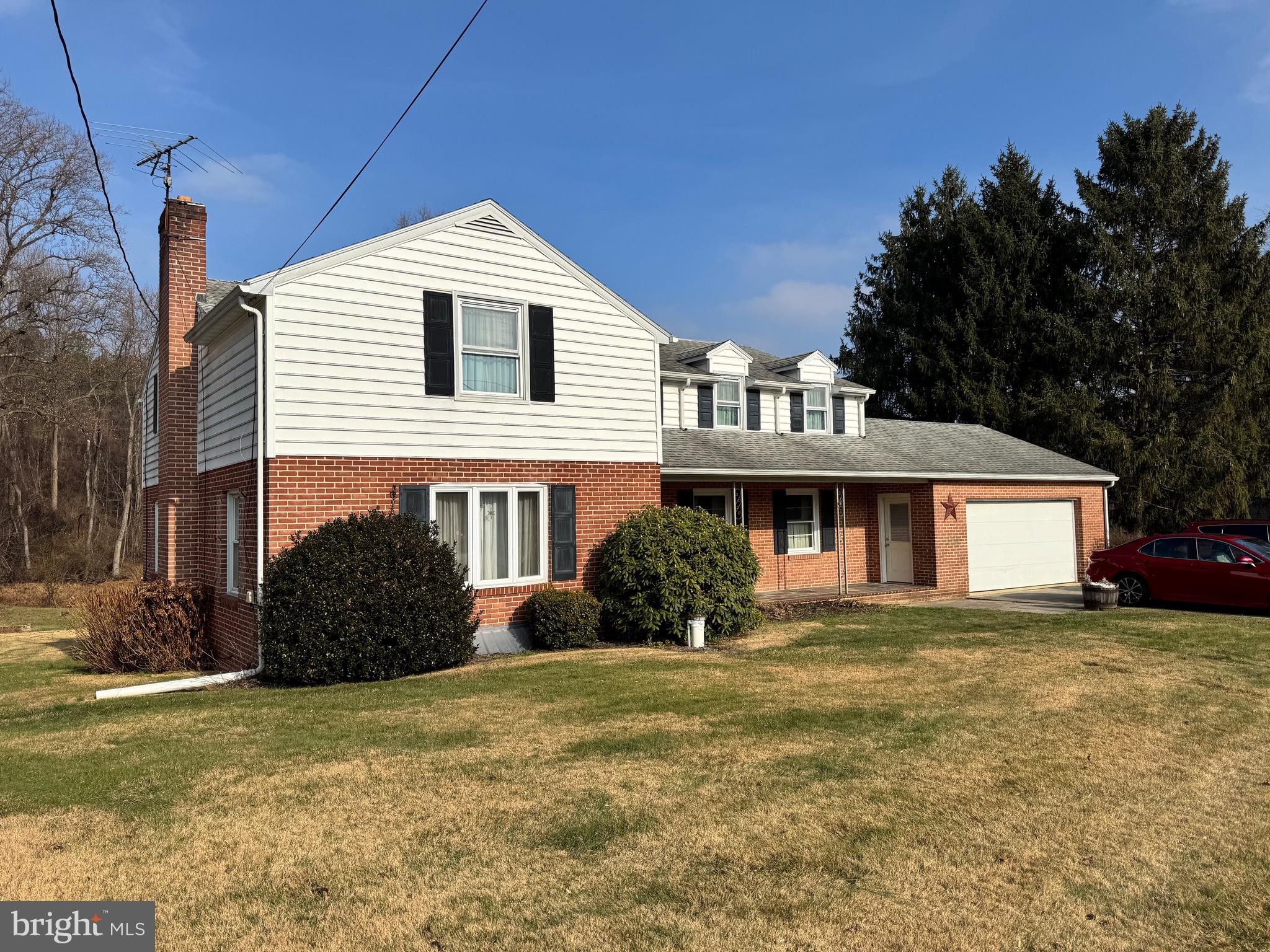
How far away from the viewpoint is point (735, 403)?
64.4ft

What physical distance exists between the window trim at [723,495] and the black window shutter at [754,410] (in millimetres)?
2069

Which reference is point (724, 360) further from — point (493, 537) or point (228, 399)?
point (228, 399)

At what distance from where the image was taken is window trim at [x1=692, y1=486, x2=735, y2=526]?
1819 cm

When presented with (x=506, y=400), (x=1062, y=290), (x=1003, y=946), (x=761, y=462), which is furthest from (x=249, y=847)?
(x=1062, y=290)

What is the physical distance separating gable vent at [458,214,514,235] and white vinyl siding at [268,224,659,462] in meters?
0.05

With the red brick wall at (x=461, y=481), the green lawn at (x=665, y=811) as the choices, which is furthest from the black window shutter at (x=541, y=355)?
the green lawn at (x=665, y=811)

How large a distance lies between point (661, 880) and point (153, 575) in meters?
16.5

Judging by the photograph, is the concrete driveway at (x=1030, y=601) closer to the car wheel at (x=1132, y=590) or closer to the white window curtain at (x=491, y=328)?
the car wheel at (x=1132, y=590)

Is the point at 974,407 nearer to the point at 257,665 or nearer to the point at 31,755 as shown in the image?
the point at 257,665

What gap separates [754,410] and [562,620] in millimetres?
9385

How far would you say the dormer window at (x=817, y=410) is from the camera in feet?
69.2

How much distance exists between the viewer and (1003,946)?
12.3 feet
